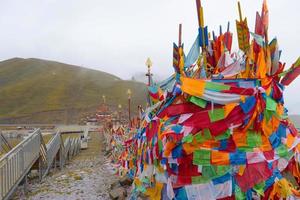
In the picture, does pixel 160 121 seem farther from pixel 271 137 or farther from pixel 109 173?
pixel 109 173

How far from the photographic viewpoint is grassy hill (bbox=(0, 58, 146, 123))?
79.6 metres

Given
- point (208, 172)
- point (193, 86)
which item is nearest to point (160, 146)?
point (208, 172)

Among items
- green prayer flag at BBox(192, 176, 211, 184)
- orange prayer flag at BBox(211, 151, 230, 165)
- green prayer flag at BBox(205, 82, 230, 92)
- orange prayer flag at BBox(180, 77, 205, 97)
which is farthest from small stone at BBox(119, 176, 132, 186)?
green prayer flag at BBox(205, 82, 230, 92)

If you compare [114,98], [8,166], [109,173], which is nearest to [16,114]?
[114,98]

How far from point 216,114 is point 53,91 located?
9804 cm

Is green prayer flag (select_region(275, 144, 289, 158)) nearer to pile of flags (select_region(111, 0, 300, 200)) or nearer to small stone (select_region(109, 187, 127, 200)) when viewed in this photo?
pile of flags (select_region(111, 0, 300, 200))

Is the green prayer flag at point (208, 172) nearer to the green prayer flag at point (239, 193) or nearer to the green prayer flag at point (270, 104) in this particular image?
the green prayer flag at point (239, 193)

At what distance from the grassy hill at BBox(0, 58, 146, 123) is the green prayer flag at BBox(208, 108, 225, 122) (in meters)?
68.7

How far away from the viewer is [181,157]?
20.4ft

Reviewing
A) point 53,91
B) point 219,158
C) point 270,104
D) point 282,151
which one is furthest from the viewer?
point 53,91

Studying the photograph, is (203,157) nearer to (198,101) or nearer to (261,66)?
(198,101)

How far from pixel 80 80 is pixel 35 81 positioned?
13.2m

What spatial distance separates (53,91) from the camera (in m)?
100

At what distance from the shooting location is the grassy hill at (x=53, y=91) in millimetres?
79625
